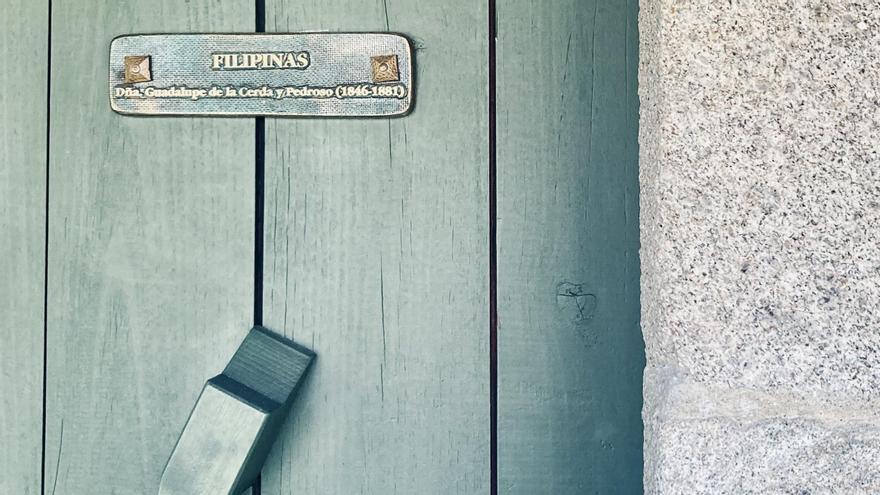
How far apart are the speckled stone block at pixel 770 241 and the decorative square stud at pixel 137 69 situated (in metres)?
0.50

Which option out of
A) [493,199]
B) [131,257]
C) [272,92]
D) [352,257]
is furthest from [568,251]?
[131,257]

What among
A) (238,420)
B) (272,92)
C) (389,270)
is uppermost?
(272,92)

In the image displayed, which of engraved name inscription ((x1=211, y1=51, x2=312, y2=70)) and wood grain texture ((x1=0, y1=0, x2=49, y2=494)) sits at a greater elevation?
engraved name inscription ((x1=211, y1=51, x2=312, y2=70))

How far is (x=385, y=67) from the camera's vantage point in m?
0.81

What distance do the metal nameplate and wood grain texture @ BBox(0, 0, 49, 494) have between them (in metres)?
0.09

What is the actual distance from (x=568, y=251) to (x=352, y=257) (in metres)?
0.22

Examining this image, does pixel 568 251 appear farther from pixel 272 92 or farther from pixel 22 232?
pixel 22 232

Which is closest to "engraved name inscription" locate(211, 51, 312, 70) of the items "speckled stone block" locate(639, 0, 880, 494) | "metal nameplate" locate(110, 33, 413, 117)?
"metal nameplate" locate(110, 33, 413, 117)

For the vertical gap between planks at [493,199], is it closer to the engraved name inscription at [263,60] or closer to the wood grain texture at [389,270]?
the wood grain texture at [389,270]

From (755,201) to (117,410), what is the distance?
0.64 metres

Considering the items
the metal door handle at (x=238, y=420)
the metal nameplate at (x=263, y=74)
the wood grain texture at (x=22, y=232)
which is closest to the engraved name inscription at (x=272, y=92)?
the metal nameplate at (x=263, y=74)

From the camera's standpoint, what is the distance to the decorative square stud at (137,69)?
2.71ft

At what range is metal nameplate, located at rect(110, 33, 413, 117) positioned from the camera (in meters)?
0.81

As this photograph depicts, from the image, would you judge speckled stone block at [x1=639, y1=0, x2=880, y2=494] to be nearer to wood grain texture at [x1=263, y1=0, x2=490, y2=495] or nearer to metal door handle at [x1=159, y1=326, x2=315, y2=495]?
wood grain texture at [x1=263, y1=0, x2=490, y2=495]
